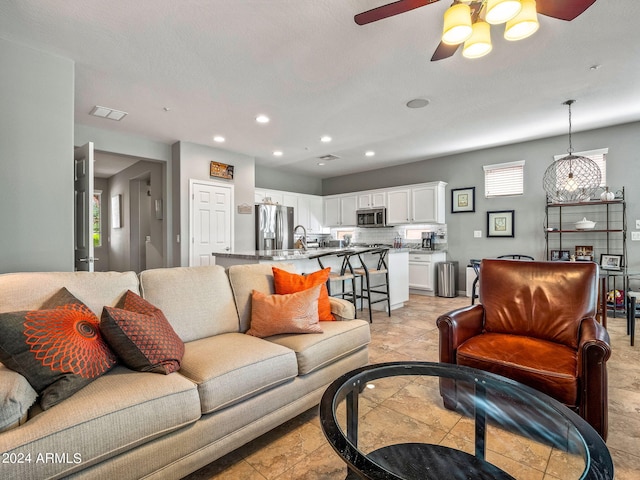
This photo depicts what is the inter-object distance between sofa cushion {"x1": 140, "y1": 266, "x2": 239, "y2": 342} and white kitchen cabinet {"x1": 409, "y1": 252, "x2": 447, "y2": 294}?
4595mm

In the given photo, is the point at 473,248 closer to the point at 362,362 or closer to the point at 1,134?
the point at 362,362

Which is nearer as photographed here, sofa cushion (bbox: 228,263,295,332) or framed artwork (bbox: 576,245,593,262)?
sofa cushion (bbox: 228,263,295,332)

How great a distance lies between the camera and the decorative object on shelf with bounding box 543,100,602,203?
406cm

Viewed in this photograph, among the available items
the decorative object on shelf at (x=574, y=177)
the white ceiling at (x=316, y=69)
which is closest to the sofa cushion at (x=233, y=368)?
the white ceiling at (x=316, y=69)

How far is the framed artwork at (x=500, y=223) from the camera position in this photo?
559 cm

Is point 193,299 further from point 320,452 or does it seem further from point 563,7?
point 563,7

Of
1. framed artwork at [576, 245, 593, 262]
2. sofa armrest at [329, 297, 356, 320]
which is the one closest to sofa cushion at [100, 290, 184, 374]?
sofa armrest at [329, 297, 356, 320]

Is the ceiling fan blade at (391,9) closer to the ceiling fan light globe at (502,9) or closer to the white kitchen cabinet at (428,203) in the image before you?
the ceiling fan light globe at (502,9)

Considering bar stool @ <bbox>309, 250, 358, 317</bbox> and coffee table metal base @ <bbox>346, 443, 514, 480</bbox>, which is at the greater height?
bar stool @ <bbox>309, 250, 358, 317</bbox>

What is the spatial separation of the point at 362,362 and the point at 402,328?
5.47ft

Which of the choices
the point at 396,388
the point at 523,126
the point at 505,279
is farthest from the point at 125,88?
the point at 523,126

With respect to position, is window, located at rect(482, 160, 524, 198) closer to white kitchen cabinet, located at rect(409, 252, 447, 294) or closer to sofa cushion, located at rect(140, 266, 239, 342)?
white kitchen cabinet, located at rect(409, 252, 447, 294)

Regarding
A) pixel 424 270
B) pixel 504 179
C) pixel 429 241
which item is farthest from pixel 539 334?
pixel 429 241

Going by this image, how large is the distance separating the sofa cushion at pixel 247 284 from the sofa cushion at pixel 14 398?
1230 millimetres
